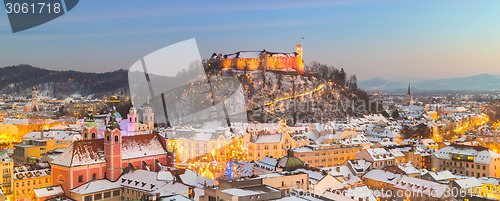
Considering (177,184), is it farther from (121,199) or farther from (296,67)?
(296,67)

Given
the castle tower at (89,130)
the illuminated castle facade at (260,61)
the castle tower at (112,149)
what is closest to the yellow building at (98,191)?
the castle tower at (112,149)

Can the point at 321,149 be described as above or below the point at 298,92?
below

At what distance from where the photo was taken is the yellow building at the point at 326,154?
4809 centimetres

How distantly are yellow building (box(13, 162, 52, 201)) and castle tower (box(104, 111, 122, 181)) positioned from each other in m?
8.61

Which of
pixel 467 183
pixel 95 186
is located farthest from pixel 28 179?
pixel 467 183

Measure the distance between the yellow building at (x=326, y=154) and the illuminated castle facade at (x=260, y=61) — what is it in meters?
52.3

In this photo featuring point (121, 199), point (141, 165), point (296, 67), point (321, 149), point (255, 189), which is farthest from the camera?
point (296, 67)

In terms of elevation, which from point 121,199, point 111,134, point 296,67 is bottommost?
point 121,199

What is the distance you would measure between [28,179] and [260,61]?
2722 inches

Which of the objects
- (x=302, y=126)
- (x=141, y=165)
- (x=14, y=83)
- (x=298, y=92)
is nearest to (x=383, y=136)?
(x=302, y=126)

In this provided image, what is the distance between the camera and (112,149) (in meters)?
33.6

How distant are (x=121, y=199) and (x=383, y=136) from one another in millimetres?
43626

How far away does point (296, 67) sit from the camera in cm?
10594

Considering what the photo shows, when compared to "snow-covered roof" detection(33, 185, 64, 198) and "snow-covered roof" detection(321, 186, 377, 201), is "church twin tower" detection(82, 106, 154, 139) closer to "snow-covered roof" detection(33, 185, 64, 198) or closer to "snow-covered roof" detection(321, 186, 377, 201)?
"snow-covered roof" detection(33, 185, 64, 198)
